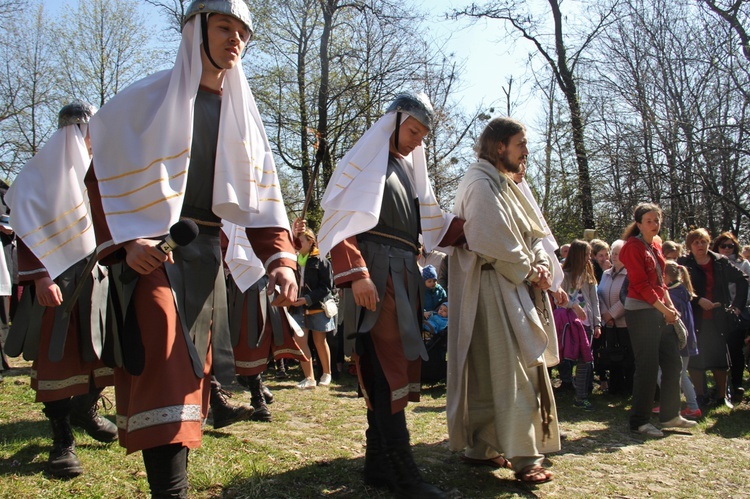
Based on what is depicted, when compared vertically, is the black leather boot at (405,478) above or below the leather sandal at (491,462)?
above

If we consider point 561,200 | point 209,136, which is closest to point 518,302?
point 209,136

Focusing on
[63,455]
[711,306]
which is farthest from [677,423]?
[63,455]

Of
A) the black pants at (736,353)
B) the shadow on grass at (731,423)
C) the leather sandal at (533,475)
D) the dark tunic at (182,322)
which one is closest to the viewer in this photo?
the dark tunic at (182,322)

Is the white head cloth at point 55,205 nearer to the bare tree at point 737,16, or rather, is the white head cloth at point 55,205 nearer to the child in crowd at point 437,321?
the child in crowd at point 437,321

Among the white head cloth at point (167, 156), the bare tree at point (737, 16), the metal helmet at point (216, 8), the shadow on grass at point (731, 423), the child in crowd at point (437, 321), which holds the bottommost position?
the shadow on grass at point (731, 423)

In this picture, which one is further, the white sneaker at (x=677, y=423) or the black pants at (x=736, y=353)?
the black pants at (x=736, y=353)

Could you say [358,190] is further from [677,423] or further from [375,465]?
[677,423]

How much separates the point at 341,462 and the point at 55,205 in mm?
2206

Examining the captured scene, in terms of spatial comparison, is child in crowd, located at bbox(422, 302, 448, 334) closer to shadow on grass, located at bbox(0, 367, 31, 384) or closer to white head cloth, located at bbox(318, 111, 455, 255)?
white head cloth, located at bbox(318, 111, 455, 255)

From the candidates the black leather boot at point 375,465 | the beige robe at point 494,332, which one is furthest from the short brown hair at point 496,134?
the black leather boot at point 375,465

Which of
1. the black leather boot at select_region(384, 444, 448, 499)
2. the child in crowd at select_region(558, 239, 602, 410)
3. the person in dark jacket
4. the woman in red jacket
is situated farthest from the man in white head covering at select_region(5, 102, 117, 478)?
the person in dark jacket

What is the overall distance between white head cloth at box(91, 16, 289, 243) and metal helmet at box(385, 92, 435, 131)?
1116 millimetres

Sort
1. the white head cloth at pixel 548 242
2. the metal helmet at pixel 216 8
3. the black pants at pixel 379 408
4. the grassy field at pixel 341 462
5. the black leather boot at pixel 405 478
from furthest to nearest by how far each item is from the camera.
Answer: the white head cloth at pixel 548 242
the grassy field at pixel 341 462
the black pants at pixel 379 408
the black leather boot at pixel 405 478
the metal helmet at pixel 216 8

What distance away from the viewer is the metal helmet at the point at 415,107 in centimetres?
362
